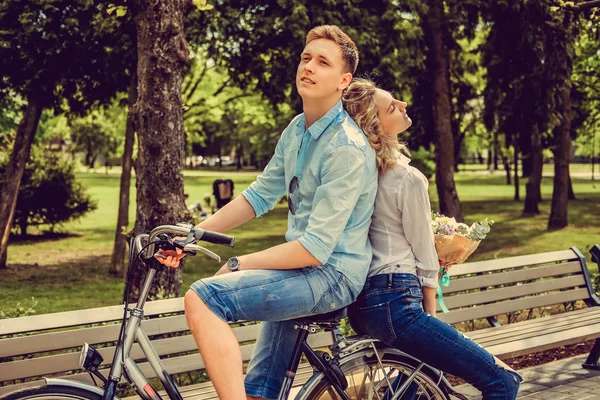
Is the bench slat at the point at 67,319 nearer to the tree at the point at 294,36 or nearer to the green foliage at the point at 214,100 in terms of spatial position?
the green foliage at the point at 214,100

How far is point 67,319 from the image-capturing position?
12.5 feet

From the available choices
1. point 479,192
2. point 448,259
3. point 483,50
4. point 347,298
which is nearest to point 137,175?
point 448,259

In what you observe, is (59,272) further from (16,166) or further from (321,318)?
(321,318)

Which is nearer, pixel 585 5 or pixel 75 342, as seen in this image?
pixel 75 342

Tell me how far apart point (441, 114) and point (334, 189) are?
15.9 m

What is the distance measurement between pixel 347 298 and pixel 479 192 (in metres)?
39.5

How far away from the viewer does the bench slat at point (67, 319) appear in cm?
365

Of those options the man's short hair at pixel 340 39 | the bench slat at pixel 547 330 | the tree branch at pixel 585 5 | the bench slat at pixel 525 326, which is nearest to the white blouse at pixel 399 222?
the man's short hair at pixel 340 39

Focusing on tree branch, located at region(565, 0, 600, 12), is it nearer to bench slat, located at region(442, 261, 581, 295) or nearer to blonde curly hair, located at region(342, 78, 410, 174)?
bench slat, located at region(442, 261, 581, 295)

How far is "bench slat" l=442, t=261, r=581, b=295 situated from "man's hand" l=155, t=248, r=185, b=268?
3164 mm

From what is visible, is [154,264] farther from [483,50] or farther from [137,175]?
[483,50]

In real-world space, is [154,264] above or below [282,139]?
below

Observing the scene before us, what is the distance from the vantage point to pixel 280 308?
2.89 metres

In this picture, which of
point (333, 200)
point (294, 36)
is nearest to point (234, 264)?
point (333, 200)
